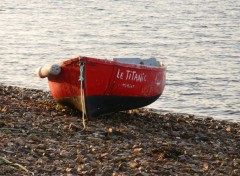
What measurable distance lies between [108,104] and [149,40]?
66.3ft

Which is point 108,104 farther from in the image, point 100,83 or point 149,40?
point 149,40

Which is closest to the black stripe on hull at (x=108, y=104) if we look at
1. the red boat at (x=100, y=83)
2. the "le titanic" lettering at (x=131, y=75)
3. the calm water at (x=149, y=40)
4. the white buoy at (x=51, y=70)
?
the red boat at (x=100, y=83)

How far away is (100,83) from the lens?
15.0 m

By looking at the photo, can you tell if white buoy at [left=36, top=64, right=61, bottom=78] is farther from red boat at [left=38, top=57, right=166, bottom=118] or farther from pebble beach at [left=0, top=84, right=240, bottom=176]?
pebble beach at [left=0, top=84, right=240, bottom=176]

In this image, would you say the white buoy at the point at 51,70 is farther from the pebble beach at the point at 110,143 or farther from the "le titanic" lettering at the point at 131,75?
the "le titanic" lettering at the point at 131,75

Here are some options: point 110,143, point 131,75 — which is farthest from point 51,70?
point 110,143

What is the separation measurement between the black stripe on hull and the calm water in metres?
4.01

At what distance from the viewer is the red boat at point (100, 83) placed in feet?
48.8

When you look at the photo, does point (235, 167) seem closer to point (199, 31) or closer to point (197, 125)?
point (197, 125)

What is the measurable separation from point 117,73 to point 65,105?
1.83 meters

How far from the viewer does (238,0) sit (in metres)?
59.5

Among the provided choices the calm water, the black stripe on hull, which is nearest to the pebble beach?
the black stripe on hull

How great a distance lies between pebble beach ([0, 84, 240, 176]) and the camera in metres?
10.9

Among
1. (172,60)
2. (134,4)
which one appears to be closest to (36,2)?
(134,4)
